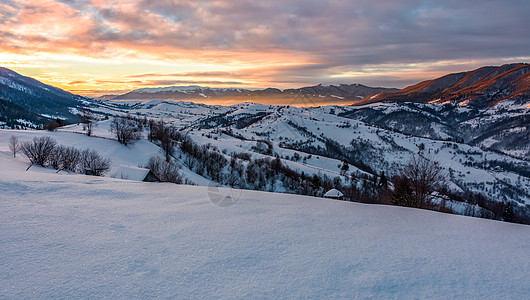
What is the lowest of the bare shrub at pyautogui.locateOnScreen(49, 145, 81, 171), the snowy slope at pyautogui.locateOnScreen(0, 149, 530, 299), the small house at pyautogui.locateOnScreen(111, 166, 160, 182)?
the small house at pyautogui.locateOnScreen(111, 166, 160, 182)

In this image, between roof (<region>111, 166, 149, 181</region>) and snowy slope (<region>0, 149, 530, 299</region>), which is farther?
roof (<region>111, 166, 149, 181</region>)

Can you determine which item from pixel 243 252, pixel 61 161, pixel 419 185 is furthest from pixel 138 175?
pixel 419 185

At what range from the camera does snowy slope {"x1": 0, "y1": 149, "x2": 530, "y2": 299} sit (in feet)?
16.8

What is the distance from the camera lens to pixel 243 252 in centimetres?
645

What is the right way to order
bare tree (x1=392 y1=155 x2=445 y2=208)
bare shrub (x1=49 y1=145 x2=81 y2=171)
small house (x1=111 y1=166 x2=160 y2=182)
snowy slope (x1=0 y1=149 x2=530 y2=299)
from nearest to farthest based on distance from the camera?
1. snowy slope (x1=0 y1=149 x2=530 y2=299)
2. bare tree (x1=392 y1=155 x2=445 y2=208)
3. small house (x1=111 y1=166 x2=160 y2=182)
4. bare shrub (x1=49 y1=145 x2=81 y2=171)

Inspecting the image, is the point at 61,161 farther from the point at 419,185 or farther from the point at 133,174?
the point at 419,185

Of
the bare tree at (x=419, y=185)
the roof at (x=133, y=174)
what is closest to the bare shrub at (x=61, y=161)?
the roof at (x=133, y=174)

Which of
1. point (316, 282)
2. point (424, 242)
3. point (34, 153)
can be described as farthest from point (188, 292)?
point (34, 153)

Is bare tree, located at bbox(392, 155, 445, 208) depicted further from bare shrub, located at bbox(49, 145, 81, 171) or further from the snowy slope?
bare shrub, located at bbox(49, 145, 81, 171)

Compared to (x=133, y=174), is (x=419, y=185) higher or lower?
higher

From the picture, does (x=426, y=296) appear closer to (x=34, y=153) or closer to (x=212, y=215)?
(x=212, y=215)

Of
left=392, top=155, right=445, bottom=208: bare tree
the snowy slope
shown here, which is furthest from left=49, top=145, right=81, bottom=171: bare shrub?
left=392, top=155, right=445, bottom=208: bare tree

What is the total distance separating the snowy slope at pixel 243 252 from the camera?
5.13 meters

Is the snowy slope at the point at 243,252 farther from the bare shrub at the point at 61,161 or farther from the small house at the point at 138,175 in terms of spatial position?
the bare shrub at the point at 61,161
